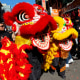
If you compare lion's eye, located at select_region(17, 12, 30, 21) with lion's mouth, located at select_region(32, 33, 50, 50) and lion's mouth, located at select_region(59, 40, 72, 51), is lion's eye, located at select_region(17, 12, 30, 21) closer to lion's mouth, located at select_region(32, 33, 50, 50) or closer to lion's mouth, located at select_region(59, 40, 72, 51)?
lion's mouth, located at select_region(32, 33, 50, 50)

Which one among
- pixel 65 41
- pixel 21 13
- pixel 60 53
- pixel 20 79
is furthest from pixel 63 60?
pixel 21 13

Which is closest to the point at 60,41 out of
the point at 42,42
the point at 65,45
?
the point at 65,45

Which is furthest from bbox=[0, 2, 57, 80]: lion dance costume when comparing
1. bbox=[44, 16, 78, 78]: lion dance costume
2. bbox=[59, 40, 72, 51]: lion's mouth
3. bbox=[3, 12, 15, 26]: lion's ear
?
bbox=[59, 40, 72, 51]: lion's mouth

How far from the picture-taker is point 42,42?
1351mm

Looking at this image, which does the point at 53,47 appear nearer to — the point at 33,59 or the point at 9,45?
the point at 33,59

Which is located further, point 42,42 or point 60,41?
point 60,41

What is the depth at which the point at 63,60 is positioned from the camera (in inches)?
91.0

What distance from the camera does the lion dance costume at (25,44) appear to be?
122cm

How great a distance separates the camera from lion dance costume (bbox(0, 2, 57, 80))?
1222 mm

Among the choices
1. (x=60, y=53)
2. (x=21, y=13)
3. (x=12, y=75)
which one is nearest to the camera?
(x=12, y=75)

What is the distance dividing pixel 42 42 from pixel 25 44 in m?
0.20

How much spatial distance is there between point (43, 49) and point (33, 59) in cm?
19

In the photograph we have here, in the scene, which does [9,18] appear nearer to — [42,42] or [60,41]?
[42,42]

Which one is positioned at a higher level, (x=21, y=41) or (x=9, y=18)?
(x=9, y=18)
